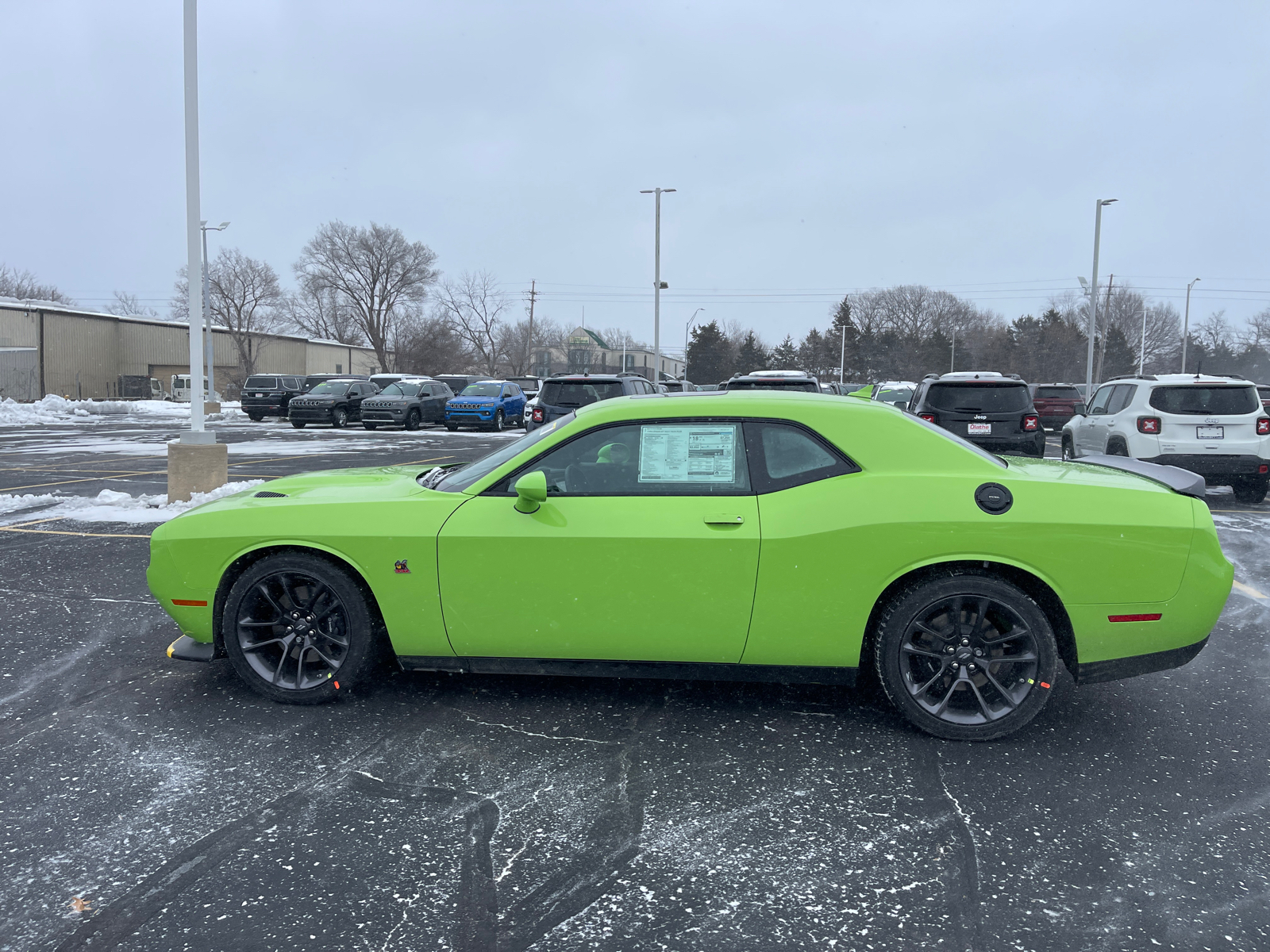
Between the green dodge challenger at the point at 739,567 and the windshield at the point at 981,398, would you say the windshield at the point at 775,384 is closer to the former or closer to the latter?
the windshield at the point at 981,398

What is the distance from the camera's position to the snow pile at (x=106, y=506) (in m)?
9.62

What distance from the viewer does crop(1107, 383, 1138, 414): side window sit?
11.5m

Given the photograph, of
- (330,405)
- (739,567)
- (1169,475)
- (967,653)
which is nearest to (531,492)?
(739,567)

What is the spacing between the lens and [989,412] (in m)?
12.3

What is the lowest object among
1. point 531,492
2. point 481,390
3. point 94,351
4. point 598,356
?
point 531,492

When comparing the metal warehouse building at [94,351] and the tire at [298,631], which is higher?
the metal warehouse building at [94,351]

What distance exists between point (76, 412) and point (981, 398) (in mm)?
36223

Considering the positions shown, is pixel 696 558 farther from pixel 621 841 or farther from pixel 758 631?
pixel 621 841

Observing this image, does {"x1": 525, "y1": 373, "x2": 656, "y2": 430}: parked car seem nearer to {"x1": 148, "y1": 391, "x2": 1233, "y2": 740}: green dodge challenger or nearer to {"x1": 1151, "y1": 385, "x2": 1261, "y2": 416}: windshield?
{"x1": 1151, "y1": 385, "x2": 1261, "y2": 416}: windshield

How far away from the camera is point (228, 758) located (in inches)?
144

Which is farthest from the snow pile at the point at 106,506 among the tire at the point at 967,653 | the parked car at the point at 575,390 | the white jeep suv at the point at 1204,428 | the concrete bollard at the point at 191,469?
the white jeep suv at the point at 1204,428

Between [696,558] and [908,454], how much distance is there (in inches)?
40.6

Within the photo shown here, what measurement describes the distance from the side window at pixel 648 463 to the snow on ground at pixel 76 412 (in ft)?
108

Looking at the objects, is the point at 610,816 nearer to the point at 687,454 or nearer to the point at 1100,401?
the point at 687,454
